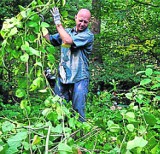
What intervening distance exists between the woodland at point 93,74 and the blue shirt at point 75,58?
200mm

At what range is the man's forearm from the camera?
153 inches

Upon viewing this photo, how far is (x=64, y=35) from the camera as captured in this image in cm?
395

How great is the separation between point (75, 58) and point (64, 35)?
0.46 meters

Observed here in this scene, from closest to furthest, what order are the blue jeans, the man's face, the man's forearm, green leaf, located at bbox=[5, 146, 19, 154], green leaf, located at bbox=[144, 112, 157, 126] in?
green leaf, located at bbox=[5, 146, 19, 154], green leaf, located at bbox=[144, 112, 157, 126], the man's forearm, the man's face, the blue jeans

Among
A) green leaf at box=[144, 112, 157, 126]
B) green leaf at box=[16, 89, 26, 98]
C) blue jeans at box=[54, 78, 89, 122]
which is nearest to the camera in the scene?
green leaf at box=[144, 112, 157, 126]

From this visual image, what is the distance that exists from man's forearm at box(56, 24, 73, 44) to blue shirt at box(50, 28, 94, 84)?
0.21m

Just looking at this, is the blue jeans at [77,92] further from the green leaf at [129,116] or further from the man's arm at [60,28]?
the green leaf at [129,116]

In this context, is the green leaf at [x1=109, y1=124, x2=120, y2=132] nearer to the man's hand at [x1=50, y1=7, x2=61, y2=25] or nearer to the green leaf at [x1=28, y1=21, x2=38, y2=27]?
the green leaf at [x1=28, y1=21, x2=38, y2=27]

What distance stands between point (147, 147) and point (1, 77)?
5.40m

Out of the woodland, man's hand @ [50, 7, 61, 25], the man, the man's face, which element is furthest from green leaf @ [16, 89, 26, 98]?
the man's face

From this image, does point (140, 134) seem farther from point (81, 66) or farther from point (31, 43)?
point (81, 66)

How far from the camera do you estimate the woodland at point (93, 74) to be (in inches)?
90.4

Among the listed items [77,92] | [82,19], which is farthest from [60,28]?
[77,92]

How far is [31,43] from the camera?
2643mm
